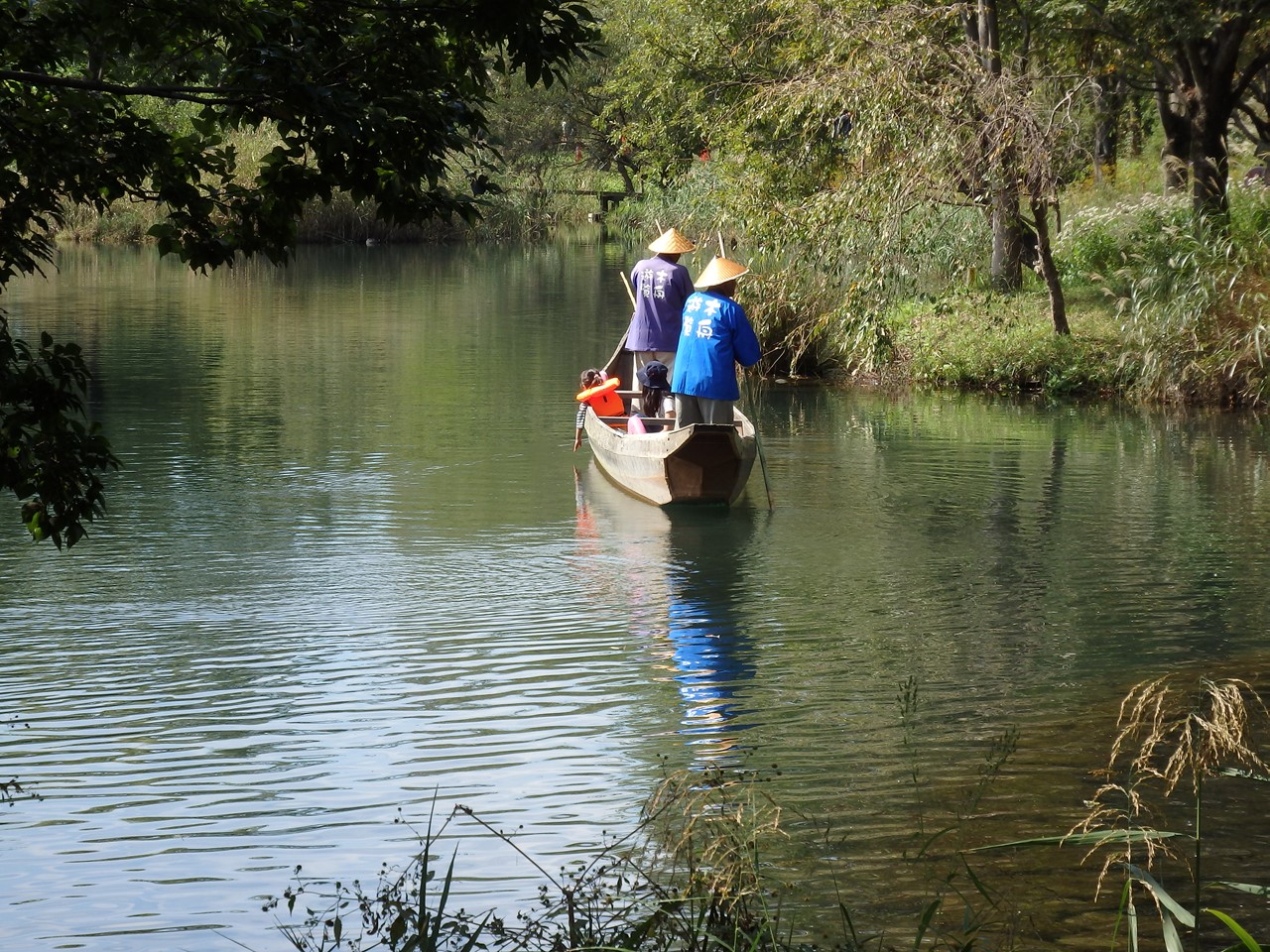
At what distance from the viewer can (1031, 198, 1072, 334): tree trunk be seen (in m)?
18.9

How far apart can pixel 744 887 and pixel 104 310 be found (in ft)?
85.4

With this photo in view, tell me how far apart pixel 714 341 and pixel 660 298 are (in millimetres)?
1936

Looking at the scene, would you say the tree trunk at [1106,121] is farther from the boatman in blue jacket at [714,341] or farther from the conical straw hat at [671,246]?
the boatman in blue jacket at [714,341]

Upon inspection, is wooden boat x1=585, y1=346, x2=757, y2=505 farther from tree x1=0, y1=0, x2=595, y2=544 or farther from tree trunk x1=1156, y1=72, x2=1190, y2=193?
tree trunk x1=1156, y1=72, x2=1190, y2=193

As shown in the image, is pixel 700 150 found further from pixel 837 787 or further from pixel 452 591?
pixel 837 787

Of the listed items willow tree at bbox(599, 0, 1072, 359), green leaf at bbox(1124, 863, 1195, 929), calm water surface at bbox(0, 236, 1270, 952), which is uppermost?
willow tree at bbox(599, 0, 1072, 359)

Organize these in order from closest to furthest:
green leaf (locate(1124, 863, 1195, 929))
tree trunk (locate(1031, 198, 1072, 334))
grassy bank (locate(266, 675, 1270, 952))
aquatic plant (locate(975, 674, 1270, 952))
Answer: green leaf (locate(1124, 863, 1195, 929)) → aquatic plant (locate(975, 674, 1270, 952)) → grassy bank (locate(266, 675, 1270, 952)) → tree trunk (locate(1031, 198, 1072, 334))

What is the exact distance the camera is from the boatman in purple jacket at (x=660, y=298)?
14.2m

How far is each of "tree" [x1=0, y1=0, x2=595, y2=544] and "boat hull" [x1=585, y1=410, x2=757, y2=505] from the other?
770 cm

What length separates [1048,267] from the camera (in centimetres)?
1925

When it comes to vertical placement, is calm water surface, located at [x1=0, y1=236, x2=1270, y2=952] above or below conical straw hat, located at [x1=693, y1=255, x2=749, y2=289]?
below

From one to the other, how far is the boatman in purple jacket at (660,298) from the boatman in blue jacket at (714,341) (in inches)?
62.5

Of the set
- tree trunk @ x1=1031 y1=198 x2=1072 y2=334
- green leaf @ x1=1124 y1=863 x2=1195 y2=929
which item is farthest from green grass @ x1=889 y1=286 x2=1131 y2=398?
green leaf @ x1=1124 y1=863 x2=1195 y2=929

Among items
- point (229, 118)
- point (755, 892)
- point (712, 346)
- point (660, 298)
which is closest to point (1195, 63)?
point (660, 298)
